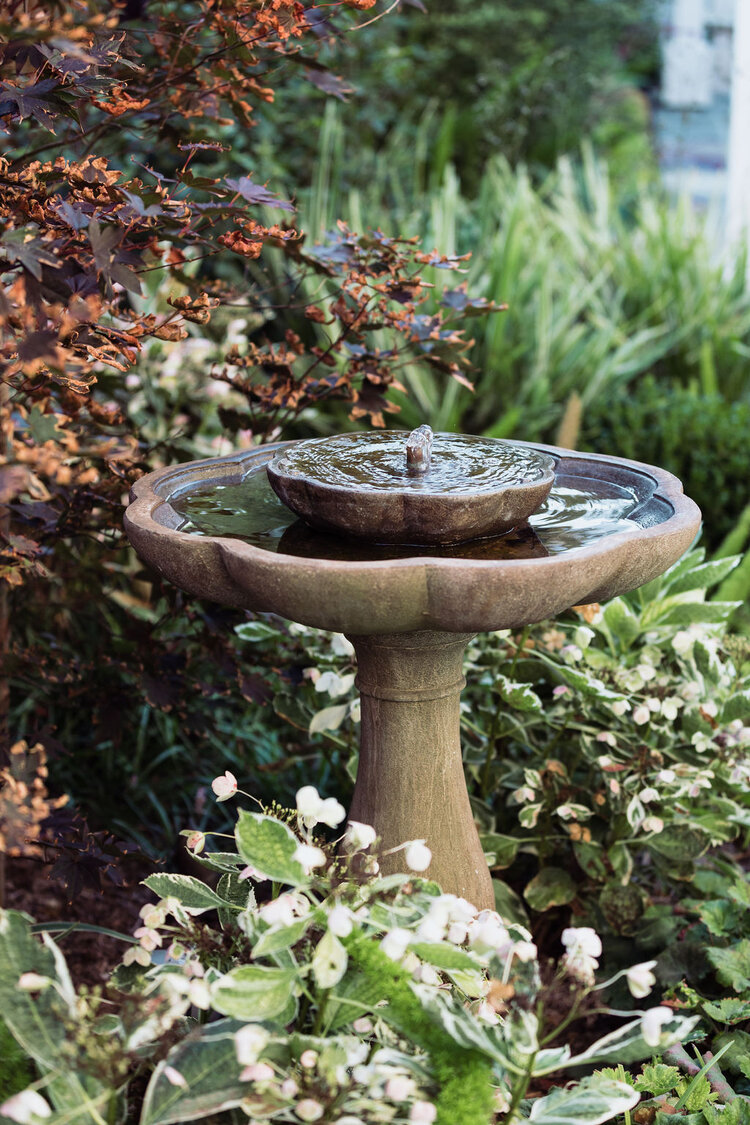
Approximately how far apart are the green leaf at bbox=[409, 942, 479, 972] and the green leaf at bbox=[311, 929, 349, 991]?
101mm

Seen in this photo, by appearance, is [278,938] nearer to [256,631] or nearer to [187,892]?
[187,892]

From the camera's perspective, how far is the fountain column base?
1.85 m

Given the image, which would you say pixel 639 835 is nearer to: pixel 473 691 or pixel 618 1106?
pixel 473 691

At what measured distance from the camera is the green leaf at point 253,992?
1.24 m

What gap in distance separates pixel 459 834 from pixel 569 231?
4.38 m

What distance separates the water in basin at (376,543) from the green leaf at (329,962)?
2.09 feet

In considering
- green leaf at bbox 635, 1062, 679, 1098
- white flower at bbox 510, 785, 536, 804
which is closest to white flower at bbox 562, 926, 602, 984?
green leaf at bbox 635, 1062, 679, 1098

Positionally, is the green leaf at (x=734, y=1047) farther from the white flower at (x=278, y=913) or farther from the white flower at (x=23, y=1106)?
the white flower at (x=23, y=1106)

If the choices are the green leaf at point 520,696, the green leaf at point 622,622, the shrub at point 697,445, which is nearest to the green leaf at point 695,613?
the green leaf at point 622,622

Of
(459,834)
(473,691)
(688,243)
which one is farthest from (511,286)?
(459,834)

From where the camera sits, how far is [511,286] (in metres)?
4.43

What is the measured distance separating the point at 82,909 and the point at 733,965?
1.51 m

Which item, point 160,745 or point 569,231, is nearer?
point 160,745

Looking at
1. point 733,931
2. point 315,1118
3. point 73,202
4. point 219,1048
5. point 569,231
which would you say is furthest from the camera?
point 569,231
